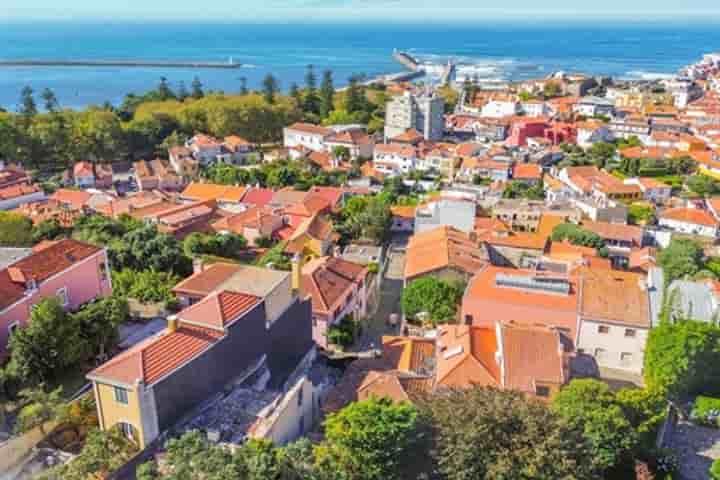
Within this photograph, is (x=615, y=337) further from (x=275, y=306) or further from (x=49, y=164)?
(x=49, y=164)

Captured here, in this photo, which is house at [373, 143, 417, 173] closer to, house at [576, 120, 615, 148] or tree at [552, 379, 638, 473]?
house at [576, 120, 615, 148]

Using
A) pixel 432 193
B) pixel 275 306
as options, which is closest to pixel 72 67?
pixel 432 193

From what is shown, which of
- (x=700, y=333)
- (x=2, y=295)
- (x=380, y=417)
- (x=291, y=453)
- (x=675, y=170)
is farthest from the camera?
(x=675, y=170)

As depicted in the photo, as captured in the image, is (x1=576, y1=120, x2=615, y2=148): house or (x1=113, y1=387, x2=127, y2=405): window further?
(x1=576, y1=120, x2=615, y2=148): house

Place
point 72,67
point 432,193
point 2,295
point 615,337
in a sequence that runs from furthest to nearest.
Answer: point 72,67 < point 432,193 < point 615,337 < point 2,295

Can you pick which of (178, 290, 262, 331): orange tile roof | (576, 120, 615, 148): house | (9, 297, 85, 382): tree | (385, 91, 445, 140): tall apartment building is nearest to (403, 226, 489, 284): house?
(178, 290, 262, 331): orange tile roof

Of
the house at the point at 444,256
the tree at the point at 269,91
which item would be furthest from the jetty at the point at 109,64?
the house at the point at 444,256
